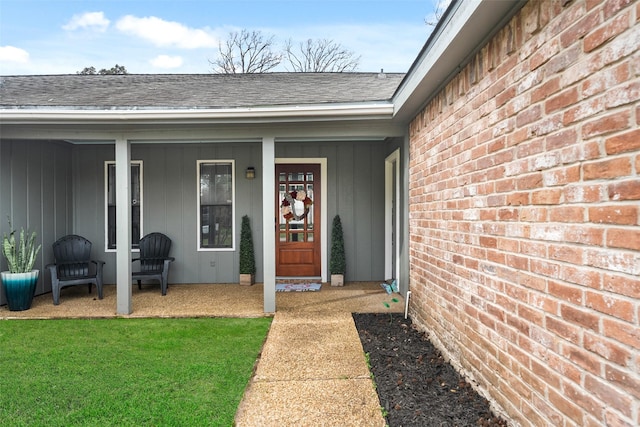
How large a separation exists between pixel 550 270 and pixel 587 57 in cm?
92

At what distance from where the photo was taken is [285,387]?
2840mm

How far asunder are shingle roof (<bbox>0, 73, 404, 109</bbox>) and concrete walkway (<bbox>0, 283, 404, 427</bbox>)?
2.46 meters

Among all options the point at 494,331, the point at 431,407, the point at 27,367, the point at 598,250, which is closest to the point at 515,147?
the point at 598,250

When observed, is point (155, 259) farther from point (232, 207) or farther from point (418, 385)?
point (418, 385)

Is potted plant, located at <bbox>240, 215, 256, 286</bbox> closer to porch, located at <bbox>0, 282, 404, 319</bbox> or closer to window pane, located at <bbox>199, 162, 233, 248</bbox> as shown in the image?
porch, located at <bbox>0, 282, 404, 319</bbox>

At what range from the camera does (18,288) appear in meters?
4.93

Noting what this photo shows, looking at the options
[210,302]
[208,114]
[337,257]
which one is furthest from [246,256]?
[208,114]


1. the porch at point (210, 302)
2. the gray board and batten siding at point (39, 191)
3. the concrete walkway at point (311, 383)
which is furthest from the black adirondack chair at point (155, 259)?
the concrete walkway at point (311, 383)

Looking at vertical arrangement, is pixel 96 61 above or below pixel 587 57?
above

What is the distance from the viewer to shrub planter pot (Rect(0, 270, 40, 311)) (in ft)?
16.1

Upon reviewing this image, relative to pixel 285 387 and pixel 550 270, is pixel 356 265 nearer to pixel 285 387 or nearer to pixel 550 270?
pixel 285 387

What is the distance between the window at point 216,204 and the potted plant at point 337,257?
1755 millimetres

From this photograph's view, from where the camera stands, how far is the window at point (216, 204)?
22.4 ft

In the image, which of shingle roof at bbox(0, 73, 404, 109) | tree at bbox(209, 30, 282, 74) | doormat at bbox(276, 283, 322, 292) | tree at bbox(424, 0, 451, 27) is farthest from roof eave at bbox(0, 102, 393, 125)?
tree at bbox(209, 30, 282, 74)
